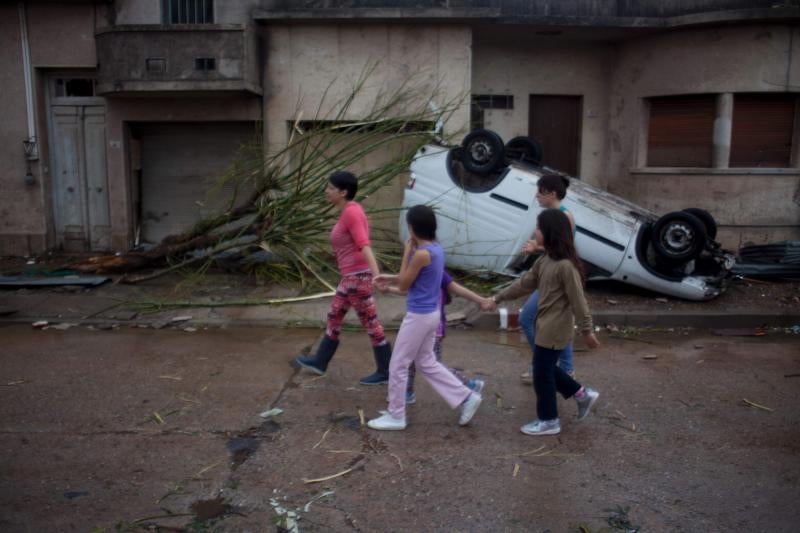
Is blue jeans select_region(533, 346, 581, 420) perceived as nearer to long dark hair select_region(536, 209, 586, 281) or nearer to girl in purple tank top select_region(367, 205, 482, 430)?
girl in purple tank top select_region(367, 205, 482, 430)

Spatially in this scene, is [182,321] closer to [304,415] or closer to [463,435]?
[304,415]

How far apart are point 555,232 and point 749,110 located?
329 inches

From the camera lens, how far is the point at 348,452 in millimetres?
4543

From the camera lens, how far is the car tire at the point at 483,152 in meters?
8.97

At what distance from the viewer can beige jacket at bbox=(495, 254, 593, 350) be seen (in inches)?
181

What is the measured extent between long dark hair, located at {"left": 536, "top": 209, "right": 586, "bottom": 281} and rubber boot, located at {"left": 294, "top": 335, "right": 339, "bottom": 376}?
202 cm

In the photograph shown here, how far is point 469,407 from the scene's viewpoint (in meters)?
4.92

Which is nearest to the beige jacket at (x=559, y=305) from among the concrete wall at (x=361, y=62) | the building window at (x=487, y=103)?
the concrete wall at (x=361, y=62)

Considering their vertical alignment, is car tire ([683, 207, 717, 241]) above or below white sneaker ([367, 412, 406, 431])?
above

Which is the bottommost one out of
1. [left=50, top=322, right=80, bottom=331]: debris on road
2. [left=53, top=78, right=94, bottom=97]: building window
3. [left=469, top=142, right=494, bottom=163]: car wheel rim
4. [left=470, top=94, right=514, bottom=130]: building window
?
[left=50, top=322, right=80, bottom=331]: debris on road

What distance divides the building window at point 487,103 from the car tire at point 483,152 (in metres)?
3.53

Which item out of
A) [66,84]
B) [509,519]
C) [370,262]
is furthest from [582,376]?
[66,84]

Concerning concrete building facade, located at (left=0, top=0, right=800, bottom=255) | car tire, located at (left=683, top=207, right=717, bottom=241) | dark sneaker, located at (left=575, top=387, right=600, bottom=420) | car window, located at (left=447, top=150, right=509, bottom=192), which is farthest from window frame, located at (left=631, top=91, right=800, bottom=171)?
dark sneaker, located at (left=575, top=387, right=600, bottom=420)

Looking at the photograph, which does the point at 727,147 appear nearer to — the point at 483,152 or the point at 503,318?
the point at 483,152
